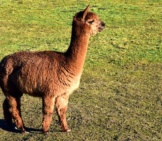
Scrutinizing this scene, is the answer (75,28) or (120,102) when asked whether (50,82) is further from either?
(120,102)

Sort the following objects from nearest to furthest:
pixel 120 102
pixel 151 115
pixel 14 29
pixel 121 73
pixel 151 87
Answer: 1. pixel 151 115
2. pixel 120 102
3. pixel 151 87
4. pixel 121 73
5. pixel 14 29

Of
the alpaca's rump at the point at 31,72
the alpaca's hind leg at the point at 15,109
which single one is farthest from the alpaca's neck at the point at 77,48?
the alpaca's hind leg at the point at 15,109

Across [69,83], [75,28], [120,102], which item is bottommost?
[120,102]

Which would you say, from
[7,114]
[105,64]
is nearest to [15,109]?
[7,114]

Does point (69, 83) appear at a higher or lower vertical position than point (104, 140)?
higher

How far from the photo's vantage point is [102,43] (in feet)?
41.5

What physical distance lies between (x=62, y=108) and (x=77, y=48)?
99 cm

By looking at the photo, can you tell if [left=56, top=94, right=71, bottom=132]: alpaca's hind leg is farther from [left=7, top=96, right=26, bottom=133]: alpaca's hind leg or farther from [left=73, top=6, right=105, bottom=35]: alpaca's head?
[left=73, top=6, right=105, bottom=35]: alpaca's head

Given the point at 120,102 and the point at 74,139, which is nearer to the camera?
the point at 74,139

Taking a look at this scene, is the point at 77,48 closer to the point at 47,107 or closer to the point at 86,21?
the point at 86,21

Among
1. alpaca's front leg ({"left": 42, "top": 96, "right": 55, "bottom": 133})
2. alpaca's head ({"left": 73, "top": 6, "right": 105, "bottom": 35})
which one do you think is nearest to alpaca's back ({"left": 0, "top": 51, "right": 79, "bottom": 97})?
alpaca's front leg ({"left": 42, "top": 96, "right": 55, "bottom": 133})

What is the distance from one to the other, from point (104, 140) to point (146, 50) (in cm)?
554

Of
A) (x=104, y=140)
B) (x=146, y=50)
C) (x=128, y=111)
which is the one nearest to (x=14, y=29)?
(x=146, y=50)

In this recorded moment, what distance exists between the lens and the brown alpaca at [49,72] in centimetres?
673
